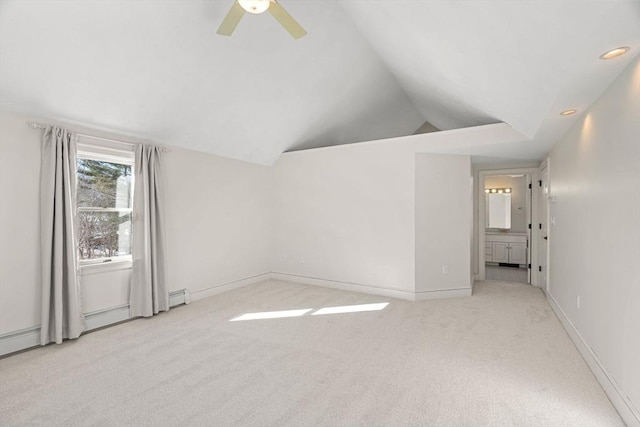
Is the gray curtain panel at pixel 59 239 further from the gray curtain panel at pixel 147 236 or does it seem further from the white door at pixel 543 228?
the white door at pixel 543 228

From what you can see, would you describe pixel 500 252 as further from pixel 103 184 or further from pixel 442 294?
pixel 103 184

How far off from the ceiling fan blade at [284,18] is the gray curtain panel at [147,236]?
2.64 meters

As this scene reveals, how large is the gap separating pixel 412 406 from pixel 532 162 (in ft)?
16.5

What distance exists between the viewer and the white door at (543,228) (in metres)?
4.86

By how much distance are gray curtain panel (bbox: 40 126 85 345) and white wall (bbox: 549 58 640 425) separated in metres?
4.62

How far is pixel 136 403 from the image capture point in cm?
220

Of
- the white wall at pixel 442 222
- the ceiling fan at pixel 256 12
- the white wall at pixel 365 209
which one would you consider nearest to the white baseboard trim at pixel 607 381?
the white wall at pixel 442 222

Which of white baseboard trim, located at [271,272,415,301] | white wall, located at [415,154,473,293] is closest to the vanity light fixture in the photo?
white wall, located at [415,154,473,293]

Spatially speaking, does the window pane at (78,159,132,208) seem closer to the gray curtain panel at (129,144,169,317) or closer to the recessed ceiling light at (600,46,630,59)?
the gray curtain panel at (129,144,169,317)

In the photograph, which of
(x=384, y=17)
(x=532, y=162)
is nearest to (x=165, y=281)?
(x=384, y=17)

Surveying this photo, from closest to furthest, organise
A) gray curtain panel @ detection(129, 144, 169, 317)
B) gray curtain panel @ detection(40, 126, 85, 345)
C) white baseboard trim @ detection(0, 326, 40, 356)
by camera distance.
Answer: white baseboard trim @ detection(0, 326, 40, 356) < gray curtain panel @ detection(40, 126, 85, 345) < gray curtain panel @ detection(129, 144, 169, 317)

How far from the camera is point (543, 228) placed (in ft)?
16.8

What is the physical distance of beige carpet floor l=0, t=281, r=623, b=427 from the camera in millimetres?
2059

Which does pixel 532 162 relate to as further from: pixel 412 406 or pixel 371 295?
pixel 412 406
